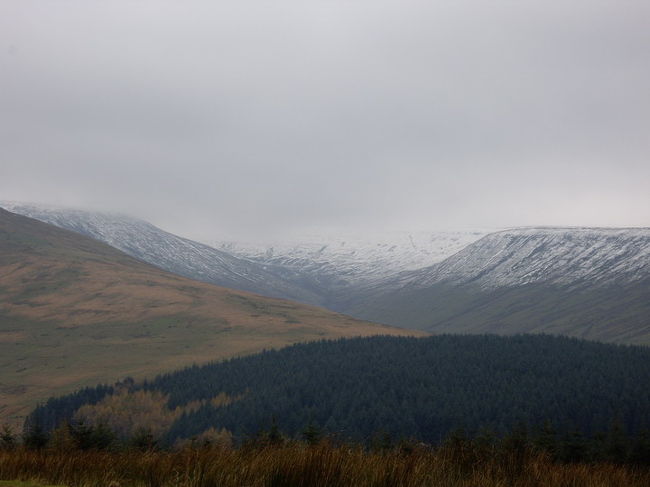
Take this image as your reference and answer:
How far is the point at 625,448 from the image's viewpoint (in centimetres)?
6888

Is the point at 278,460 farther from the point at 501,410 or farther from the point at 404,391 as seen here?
the point at 404,391

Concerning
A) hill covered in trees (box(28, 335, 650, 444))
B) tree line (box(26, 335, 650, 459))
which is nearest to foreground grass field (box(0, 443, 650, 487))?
hill covered in trees (box(28, 335, 650, 444))

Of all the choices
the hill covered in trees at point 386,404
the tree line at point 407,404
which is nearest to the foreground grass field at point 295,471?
the hill covered in trees at point 386,404

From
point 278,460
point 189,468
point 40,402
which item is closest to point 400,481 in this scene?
point 278,460

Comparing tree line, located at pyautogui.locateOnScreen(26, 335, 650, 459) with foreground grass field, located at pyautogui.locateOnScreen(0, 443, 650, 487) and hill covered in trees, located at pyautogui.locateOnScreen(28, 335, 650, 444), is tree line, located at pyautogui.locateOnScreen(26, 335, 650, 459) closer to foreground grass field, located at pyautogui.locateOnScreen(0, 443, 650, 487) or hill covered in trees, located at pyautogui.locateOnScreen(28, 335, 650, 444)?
hill covered in trees, located at pyautogui.locateOnScreen(28, 335, 650, 444)

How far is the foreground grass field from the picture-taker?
26.8 ft

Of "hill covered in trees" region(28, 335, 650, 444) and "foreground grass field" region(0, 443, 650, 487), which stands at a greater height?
"foreground grass field" region(0, 443, 650, 487)

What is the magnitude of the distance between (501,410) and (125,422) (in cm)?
11175

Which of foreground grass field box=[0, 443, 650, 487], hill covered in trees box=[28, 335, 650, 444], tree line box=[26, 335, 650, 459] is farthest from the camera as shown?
hill covered in trees box=[28, 335, 650, 444]

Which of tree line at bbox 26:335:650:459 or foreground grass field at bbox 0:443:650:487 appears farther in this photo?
tree line at bbox 26:335:650:459

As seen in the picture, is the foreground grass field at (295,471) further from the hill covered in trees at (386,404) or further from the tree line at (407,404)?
the tree line at (407,404)

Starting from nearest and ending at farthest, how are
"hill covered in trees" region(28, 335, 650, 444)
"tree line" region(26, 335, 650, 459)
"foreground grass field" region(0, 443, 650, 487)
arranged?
1. "foreground grass field" region(0, 443, 650, 487)
2. "tree line" region(26, 335, 650, 459)
3. "hill covered in trees" region(28, 335, 650, 444)

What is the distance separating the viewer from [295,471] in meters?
8.23

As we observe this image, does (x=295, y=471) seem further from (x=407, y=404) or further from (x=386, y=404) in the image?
(x=407, y=404)
